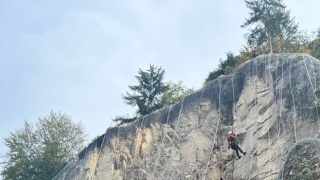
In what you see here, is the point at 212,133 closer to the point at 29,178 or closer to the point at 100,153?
the point at 100,153

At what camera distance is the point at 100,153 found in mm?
27016

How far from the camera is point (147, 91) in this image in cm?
3175

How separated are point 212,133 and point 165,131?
10.6ft

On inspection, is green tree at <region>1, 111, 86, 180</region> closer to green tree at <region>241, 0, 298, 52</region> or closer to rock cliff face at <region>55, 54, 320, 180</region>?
rock cliff face at <region>55, 54, 320, 180</region>

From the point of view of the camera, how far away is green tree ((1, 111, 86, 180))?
31641 millimetres

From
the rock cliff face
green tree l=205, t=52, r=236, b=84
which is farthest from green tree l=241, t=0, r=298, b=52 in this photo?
the rock cliff face

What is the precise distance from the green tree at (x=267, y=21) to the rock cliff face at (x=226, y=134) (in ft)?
28.4

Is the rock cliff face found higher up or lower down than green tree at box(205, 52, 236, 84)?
lower down

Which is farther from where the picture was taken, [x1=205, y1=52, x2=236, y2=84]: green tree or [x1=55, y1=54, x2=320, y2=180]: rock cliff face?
[x1=205, y1=52, x2=236, y2=84]: green tree

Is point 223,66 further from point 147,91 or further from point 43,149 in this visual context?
point 43,149

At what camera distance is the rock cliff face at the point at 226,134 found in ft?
56.0

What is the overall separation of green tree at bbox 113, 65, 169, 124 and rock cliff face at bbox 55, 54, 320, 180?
12.0ft

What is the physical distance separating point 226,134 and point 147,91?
10895mm

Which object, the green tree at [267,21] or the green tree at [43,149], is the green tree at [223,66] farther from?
the green tree at [43,149]
